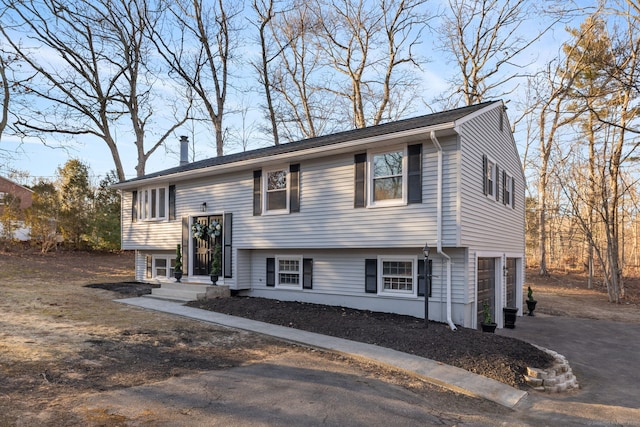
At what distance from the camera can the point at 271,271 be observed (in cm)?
1237

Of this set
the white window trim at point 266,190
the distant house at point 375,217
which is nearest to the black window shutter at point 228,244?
the distant house at point 375,217

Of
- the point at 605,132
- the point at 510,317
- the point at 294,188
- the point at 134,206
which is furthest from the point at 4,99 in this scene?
the point at 605,132

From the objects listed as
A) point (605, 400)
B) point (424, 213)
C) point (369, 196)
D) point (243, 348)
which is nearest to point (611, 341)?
point (605, 400)

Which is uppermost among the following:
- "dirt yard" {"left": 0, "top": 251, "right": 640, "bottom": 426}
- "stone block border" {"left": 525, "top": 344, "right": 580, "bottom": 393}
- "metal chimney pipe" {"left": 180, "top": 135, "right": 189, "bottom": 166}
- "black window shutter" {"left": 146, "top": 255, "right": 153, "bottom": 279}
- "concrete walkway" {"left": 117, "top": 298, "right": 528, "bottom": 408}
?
"metal chimney pipe" {"left": 180, "top": 135, "right": 189, "bottom": 166}

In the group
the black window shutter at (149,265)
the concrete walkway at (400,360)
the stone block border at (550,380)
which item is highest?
the black window shutter at (149,265)

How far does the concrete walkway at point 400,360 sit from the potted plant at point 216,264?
249 cm

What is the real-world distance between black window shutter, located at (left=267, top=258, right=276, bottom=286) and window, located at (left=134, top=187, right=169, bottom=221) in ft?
15.8

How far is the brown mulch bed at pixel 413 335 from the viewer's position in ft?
21.9

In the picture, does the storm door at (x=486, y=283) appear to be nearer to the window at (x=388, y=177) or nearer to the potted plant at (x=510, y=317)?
the potted plant at (x=510, y=317)

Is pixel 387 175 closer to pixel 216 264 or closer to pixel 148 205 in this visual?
pixel 216 264

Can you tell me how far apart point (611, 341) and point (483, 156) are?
538cm

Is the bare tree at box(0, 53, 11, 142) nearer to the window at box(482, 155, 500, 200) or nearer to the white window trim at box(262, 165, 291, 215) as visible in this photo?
the white window trim at box(262, 165, 291, 215)

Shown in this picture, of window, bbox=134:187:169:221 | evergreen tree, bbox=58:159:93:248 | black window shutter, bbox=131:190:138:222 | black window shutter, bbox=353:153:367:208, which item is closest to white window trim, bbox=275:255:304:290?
black window shutter, bbox=353:153:367:208

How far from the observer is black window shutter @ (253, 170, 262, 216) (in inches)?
475
